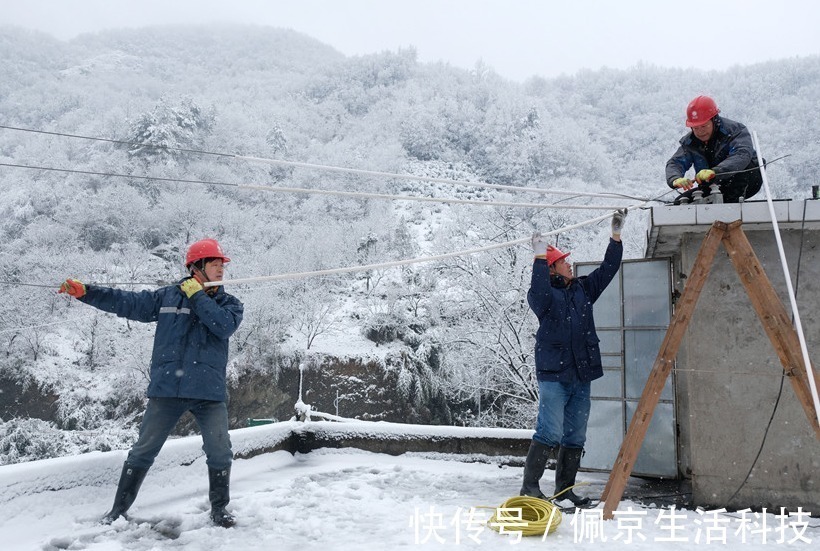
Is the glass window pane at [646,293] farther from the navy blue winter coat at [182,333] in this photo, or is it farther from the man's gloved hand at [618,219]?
the navy blue winter coat at [182,333]

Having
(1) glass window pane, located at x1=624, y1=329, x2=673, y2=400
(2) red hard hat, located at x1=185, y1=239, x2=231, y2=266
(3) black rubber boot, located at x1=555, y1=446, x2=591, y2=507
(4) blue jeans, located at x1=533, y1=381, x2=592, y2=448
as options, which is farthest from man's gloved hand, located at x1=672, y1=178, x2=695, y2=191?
(2) red hard hat, located at x1=185, y1=239, x2=231, y2=266

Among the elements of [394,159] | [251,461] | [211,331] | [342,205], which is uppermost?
[394,159]

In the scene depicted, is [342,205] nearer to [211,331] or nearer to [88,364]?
[88,364]

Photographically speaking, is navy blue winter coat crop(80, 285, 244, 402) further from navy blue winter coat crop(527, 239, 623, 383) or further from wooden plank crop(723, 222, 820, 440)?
wooden plank crop(723, 222, 820, 440)

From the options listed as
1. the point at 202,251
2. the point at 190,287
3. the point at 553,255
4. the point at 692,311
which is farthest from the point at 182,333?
the point at 692,311

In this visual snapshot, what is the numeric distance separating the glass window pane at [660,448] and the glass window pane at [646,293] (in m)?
0.72

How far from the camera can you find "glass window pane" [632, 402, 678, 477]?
4.54 meters

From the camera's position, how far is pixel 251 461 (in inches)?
199

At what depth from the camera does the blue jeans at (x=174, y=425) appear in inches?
131

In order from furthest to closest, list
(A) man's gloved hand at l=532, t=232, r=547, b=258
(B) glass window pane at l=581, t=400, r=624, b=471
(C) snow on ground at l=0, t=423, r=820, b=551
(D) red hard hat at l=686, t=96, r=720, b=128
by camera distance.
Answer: (B) glass window pane at l=581, t=400, r=624, b=471 < (D) red hard hat at l=686, t=96, r=720, b=128 < (A) man's gloved hand at l=532, t=232, r=547, b=258 < (C) snow on ground at l=0, t=423, r=820, b=551

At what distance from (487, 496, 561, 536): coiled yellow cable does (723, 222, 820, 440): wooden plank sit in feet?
4.76

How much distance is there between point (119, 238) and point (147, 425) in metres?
32.4

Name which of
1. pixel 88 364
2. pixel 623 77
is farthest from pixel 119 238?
pixel 623 77

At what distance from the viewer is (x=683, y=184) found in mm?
Answer: 3838
